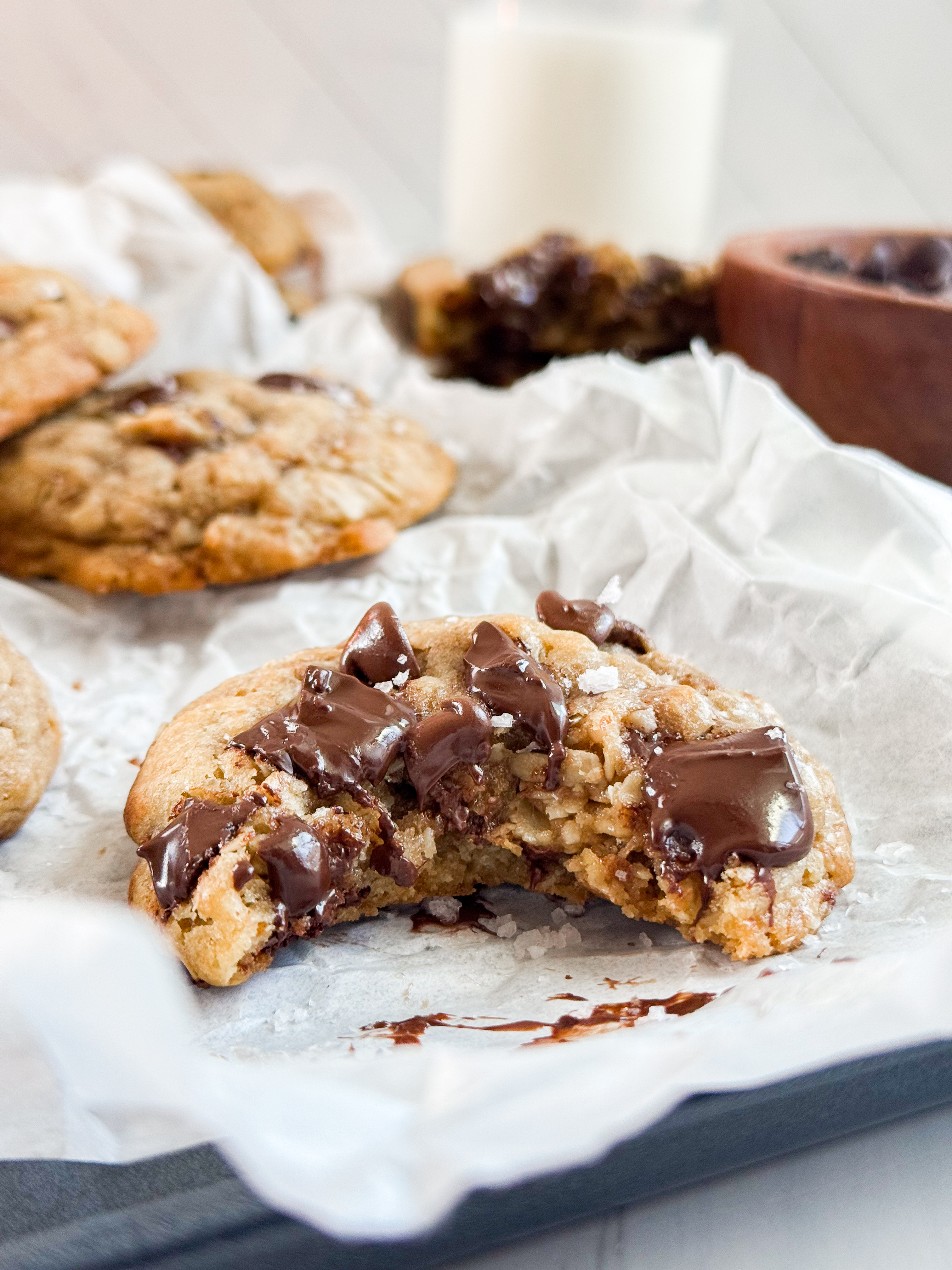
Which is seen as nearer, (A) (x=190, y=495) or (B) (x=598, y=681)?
(B) (x=598, y=681)

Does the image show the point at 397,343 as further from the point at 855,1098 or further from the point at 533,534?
the point at 855,1098


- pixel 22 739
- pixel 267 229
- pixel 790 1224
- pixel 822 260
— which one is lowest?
pixel 790 1224

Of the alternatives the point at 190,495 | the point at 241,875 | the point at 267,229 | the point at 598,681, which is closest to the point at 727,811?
the point at 598,681

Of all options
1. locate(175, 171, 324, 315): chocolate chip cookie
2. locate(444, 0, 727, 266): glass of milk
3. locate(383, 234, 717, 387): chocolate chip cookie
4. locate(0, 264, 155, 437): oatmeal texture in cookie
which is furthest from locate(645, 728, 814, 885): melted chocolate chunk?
locate(444, 0, 727, 266): glass of milk

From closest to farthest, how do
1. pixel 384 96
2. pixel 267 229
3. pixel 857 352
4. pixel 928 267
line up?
pixel 857 352 < pixel 928 267 < pixel 267 229 < pixel 384 96

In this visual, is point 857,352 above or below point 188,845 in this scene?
above

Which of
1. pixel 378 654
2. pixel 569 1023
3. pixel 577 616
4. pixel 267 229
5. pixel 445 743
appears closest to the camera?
pixel 569 1023

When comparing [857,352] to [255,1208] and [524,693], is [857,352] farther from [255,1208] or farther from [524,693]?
[255,1208]
